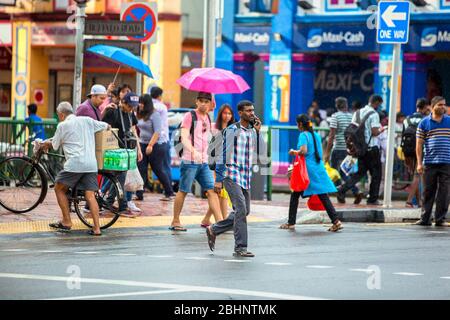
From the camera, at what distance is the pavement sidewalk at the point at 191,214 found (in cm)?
1686

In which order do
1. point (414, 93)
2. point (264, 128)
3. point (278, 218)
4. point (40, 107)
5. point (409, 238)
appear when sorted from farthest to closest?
point (40, 107) → point (414, 93) → point (264, 128) → point (278, 218) → point (409, 238)

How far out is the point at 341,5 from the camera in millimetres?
33281

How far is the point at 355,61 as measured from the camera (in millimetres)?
34625

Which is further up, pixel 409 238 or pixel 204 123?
pixel 204 123

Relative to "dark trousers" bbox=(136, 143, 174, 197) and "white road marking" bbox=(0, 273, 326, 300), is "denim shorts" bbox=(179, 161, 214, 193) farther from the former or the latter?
"white road marking" bbox=(0, 273, 326, 300)

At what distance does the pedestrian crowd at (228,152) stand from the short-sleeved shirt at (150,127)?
16mm

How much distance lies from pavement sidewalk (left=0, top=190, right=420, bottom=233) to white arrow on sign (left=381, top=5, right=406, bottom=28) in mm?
2934

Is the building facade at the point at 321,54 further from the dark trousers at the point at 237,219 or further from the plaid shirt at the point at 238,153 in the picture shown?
the dark trousers at the point at 237,219

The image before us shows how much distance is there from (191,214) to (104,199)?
2.32 metres

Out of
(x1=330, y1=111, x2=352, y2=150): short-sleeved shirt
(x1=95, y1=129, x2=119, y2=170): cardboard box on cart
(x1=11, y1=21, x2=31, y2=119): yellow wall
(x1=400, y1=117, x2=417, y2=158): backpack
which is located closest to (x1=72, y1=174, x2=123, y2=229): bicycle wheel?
(x1=95, y1=129, x2=119, y2=170): cardboard box on cart

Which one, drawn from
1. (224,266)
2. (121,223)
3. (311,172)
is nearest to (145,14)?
(311,172)

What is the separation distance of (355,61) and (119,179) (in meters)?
18.1
